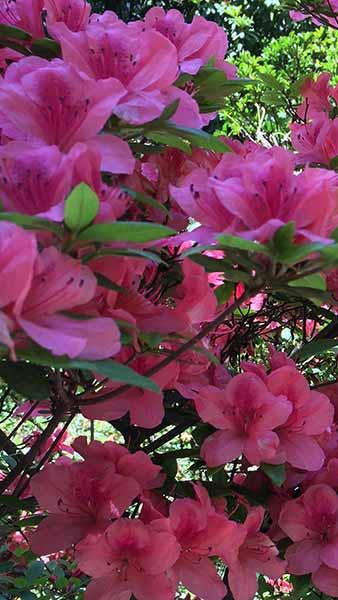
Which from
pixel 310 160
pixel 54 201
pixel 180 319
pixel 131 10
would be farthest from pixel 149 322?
pixel 131 10

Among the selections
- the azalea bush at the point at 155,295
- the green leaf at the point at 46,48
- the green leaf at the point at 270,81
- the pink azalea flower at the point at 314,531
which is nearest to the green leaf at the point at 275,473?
the azalea bush at the point at 155,295

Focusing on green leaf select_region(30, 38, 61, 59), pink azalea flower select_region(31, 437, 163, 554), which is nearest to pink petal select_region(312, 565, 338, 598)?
pink azalea flower select_region(31, 437, 163, 554)

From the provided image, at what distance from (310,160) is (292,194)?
54 cm

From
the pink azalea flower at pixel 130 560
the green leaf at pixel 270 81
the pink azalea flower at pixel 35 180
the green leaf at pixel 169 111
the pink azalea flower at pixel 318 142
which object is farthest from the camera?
the green leaf at pixel 270 81

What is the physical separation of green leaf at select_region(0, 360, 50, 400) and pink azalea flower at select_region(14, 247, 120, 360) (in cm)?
27

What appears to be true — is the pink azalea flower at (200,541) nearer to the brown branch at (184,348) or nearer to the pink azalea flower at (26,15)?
the brown branch at (184,348)

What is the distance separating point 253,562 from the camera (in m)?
1.07

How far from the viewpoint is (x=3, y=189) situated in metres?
0.71

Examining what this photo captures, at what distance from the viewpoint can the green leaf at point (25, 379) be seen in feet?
2.95

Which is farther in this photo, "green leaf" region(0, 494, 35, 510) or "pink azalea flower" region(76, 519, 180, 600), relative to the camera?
"green leaf" region(0, 494, 35, 510)

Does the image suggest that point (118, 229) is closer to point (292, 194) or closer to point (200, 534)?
point (292, 194)

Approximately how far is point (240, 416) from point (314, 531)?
19 cm

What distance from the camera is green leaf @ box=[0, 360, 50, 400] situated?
0.90 meters

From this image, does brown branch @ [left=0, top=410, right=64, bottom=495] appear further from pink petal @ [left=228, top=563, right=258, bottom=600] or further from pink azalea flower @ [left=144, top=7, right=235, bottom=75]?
pink azalea flower @ [left=144, top=7, right=235, bottom=75]
